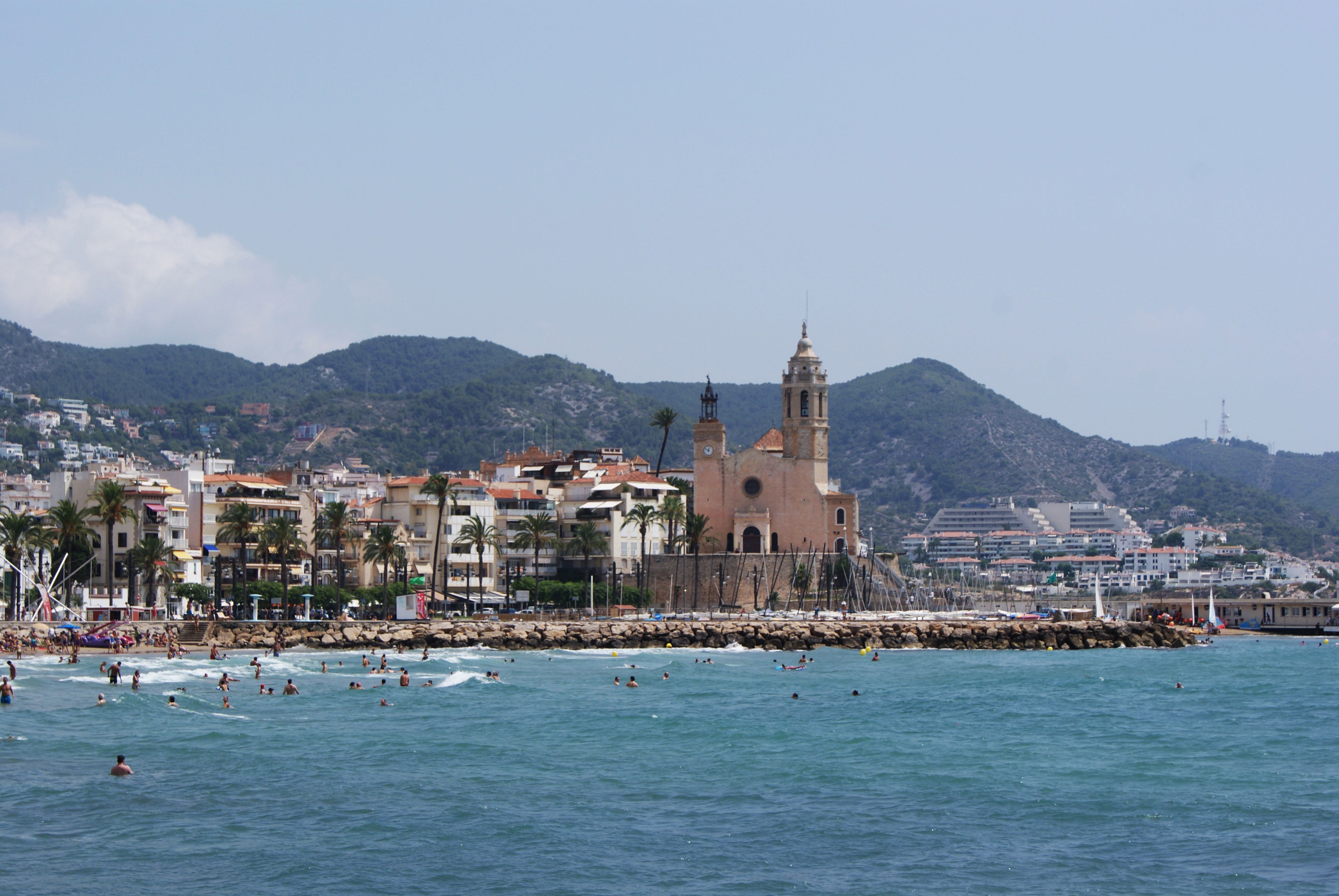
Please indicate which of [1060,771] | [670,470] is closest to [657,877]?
[1060,771]

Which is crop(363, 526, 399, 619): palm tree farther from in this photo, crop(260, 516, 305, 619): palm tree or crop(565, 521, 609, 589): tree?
crop(565, 521, 609, 589): tree

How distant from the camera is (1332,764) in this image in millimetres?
35594

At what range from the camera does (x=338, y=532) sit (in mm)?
80750

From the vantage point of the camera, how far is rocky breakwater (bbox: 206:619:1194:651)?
7094 cm

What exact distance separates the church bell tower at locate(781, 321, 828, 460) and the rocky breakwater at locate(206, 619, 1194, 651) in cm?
2039

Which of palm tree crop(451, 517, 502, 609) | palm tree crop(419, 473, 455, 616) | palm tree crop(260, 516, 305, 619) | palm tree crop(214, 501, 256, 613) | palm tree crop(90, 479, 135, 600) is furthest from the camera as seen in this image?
palm tree crop(451, 517, 502, 609)

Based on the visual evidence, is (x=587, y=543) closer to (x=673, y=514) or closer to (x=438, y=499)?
(x=673, y=514)

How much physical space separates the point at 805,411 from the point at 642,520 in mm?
12456

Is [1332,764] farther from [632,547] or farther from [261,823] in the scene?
[632,547]

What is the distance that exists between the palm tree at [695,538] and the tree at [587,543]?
509cm

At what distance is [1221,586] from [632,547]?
10532 centimetres

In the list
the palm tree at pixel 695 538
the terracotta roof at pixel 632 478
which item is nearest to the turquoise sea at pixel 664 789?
the palm tree at pixel 695 538

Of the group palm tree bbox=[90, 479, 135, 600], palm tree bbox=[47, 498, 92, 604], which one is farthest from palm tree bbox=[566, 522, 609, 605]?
palm tree bbox=[47, 498, 92, 604]

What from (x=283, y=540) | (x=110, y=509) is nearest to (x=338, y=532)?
(x=283, y=540)
